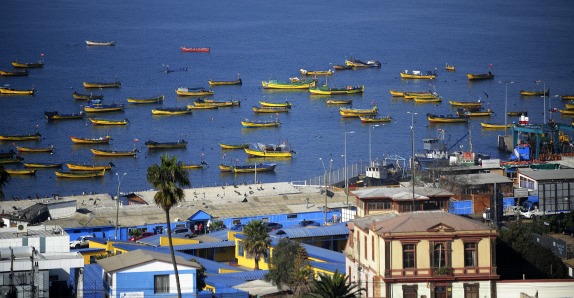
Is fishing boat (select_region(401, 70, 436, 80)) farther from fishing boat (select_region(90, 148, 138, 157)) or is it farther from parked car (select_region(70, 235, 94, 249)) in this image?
parked car (select_region(70, 235, 94, 249))

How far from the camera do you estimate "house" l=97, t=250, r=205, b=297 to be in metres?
51.2

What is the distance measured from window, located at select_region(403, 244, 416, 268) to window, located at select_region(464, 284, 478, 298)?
2029 mm

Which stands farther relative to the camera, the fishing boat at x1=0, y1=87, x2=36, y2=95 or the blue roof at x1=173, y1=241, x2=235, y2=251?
the fishing boat at x1=0, y1=87, x2=36, y2=95

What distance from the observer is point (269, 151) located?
413 ft

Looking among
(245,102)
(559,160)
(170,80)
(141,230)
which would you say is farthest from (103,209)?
(170,80)

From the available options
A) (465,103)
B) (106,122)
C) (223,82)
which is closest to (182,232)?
(106,122)

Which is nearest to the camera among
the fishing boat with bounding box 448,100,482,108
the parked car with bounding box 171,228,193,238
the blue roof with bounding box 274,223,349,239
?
the blue roof with bounding box 274,223,349,239

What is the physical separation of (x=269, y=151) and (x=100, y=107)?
1305 inches

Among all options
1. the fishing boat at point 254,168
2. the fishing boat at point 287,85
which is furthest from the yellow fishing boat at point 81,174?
the fishing boat at point 287,85

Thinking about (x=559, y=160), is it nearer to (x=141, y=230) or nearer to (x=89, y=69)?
(x=141, y=230)

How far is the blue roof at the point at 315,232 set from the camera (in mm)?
65369

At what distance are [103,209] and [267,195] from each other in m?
11.3

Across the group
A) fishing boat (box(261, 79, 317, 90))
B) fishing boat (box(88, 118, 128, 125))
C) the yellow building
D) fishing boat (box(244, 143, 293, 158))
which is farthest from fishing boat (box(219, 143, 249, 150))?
the yellow building

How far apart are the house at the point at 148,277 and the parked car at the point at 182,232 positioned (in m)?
19.4
